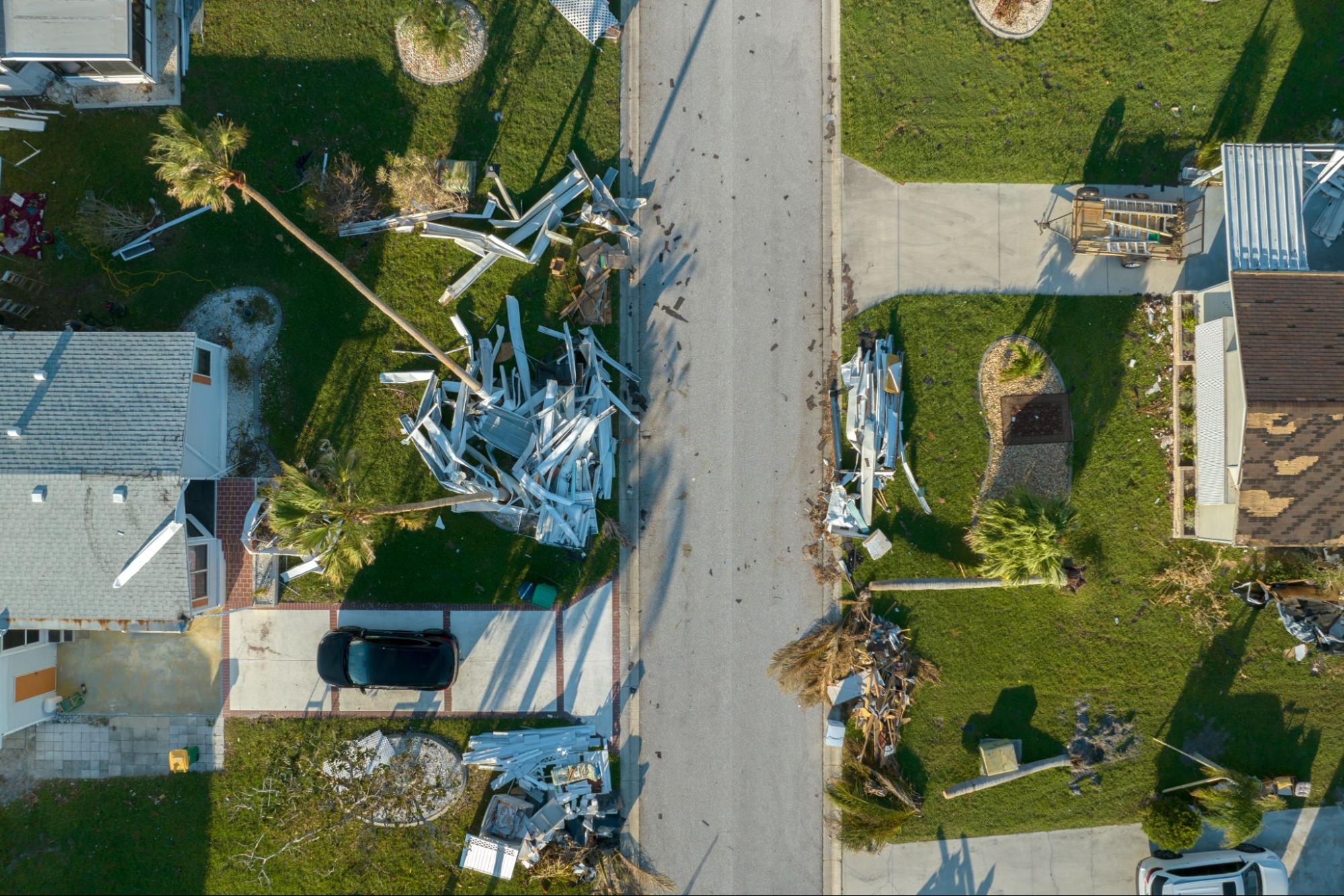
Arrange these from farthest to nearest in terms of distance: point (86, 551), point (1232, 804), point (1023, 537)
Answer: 1. point (1232, 804)
2. point (1023, 537)
3. point (86, 551)

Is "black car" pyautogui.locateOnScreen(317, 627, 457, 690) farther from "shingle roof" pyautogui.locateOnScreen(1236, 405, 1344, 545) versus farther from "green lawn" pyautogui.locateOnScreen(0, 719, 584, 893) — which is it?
"shingle roof" pyautogui.locateOnScreen(1236, 405, 1344, 545)

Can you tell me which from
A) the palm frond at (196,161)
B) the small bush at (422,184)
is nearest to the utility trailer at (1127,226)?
the small bush at (422,184)

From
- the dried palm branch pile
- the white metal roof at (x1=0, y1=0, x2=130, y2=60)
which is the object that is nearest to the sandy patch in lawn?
the white metal roof at (x1=0, y1=0, x2=130, y2=60)

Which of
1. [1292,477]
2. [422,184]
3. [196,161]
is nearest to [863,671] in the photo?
[1292,477]

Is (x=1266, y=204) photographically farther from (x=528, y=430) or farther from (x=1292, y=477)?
(x=528, y=430)

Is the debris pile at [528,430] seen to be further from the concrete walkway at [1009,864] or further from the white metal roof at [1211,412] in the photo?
the white metal roof at [1211,412]

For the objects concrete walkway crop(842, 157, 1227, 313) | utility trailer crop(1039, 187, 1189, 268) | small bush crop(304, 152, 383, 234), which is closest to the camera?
small bush crop(304, 152, 383, 234)
